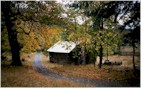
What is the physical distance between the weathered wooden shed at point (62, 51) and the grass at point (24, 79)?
212 cm

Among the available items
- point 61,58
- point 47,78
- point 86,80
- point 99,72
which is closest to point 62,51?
point 61,58

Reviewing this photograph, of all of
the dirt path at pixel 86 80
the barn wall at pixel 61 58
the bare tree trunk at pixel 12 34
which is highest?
the bare tree trunk at pixel 12 34

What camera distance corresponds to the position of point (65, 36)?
10.3 m

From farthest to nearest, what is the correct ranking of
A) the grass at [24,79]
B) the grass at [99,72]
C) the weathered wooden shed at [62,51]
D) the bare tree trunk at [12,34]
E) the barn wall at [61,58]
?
the barn wall at [61,58]
the weathered wooden shed at [62,51]
the bare tree trunk at [12,34]
the grass at [99,72]
the grass at [24,79]

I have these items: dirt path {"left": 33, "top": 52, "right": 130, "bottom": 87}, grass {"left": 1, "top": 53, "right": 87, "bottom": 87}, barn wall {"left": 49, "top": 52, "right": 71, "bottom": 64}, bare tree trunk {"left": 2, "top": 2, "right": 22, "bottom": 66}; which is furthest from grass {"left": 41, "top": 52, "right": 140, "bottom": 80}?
bare tree trunk {"left": 2, "top": 2, "right": 22, "bottom": 66}

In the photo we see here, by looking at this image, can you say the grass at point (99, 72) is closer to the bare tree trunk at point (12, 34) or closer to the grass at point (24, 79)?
the grass at point (24, 79)

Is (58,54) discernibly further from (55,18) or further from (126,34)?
(126,34)

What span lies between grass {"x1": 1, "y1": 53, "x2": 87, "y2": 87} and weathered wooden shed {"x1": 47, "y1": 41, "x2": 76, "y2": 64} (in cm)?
212

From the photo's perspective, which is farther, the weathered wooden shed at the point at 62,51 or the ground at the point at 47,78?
the weathered wooden shed at the point at 62,51

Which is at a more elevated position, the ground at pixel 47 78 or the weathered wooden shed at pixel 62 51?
the weathered wooden shed at pixel 62 51

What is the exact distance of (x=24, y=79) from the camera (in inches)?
342

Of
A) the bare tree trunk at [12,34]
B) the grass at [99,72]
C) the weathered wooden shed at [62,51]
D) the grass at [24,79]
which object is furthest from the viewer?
the weathered wooden shed at [62,51]

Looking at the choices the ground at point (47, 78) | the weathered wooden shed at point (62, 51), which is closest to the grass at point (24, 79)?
the ground at point (47, 78)

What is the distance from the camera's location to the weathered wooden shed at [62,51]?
36.0ft
